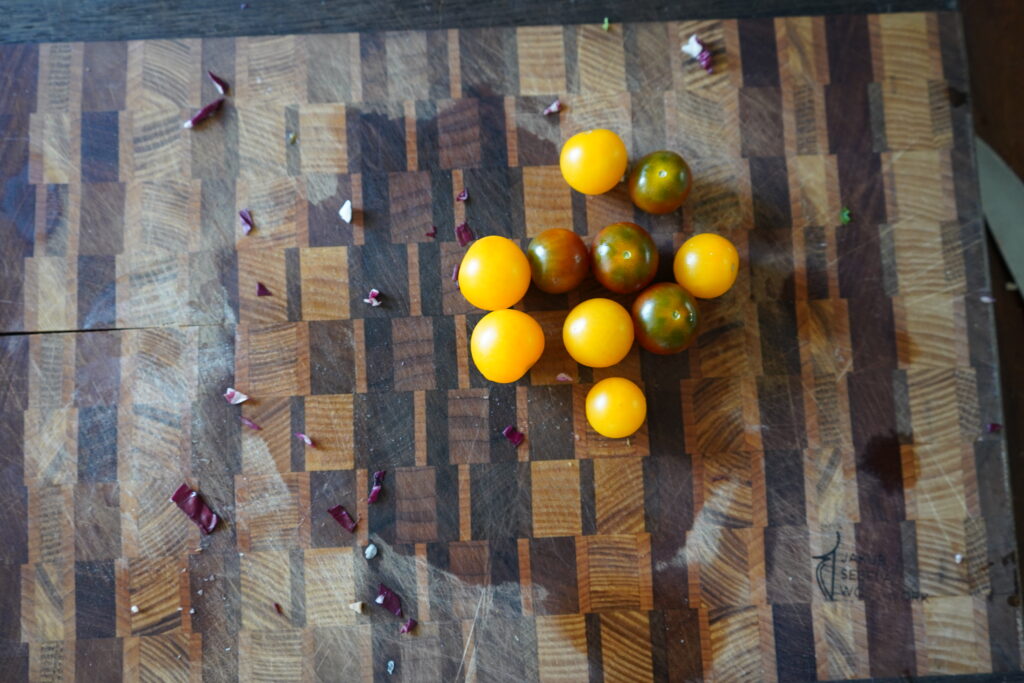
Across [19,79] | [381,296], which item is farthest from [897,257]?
[19,79]

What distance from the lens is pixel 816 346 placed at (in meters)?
1.47

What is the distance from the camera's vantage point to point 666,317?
51.6 inches

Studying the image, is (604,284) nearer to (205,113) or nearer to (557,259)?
(557,259)

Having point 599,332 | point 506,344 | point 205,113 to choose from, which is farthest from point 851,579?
point 205,113

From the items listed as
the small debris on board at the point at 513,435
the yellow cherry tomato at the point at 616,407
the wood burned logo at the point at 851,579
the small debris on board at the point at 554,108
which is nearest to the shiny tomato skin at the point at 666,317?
the yellow cherry tomato at the point at 616,407

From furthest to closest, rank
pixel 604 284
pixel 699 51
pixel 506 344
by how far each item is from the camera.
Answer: pixel 699 51 → pixel 604 284 → pixel 506 344

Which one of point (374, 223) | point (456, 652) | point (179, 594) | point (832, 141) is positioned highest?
point (832, 141)

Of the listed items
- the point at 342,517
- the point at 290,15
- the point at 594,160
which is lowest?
the point at 342,517

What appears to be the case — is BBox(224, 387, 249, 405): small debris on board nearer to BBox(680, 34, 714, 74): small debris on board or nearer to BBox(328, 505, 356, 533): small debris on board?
BBox(328, 505, 356, 533): small debris on board

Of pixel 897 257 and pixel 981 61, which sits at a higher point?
pixel 981 61

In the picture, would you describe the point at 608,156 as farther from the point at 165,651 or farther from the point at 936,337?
the point at 165,651

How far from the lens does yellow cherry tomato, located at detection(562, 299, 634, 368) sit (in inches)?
50.9

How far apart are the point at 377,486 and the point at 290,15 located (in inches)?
41.8

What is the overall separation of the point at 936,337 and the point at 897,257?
195mm
